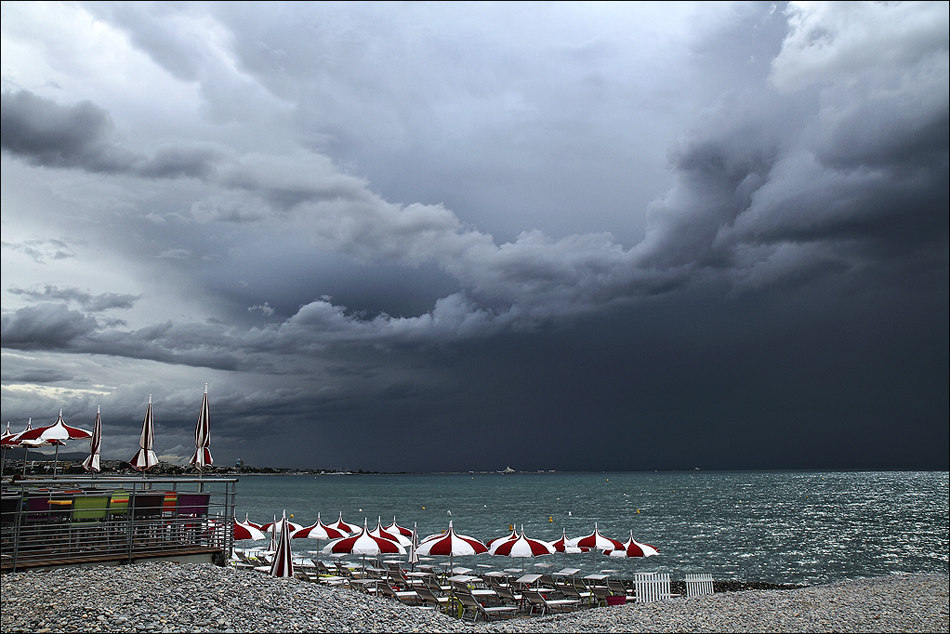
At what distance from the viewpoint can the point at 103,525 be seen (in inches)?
541

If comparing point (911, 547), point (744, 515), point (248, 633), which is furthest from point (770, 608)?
point (744, 515)

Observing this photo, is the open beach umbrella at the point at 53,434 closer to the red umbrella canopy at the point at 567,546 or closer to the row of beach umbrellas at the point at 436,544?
the row of beach umbrellas at the point at 436,544

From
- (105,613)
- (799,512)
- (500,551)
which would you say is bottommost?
(799,512)

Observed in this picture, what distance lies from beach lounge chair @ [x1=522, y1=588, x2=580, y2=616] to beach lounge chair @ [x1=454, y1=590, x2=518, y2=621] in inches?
25.7

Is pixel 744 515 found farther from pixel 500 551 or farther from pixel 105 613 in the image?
pixel 105 613

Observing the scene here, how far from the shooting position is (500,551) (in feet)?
69.9

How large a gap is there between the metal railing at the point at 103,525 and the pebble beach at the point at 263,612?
0.53 metres

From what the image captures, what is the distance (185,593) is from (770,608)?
51.0 feet

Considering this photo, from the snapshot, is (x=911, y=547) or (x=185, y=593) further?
(x=911, y=547)

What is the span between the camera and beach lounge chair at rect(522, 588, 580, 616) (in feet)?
64.5

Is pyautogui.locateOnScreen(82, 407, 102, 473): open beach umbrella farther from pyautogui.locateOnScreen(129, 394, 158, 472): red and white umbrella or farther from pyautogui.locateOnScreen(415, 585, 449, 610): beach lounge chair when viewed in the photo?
pyautogui.locateOnScreen(415, 585, 449, 610): beach lounge chair

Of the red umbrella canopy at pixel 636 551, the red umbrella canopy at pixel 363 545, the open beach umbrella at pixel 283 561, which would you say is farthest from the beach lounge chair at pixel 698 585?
the open beach umbrella at pixel 283 561

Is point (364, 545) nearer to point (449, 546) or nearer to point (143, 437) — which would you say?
point (449, 546)

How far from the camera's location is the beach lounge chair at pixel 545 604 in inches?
774
